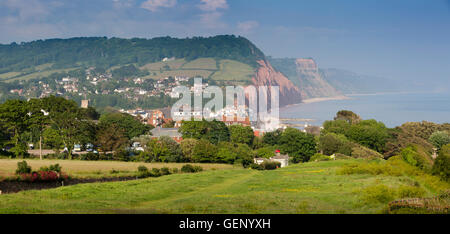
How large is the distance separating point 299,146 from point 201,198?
41544 millimetres

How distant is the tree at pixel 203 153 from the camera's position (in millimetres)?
48966

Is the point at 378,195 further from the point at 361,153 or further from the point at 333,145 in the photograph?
the point at 333,145

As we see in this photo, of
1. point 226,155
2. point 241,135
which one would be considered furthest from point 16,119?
point 241,135

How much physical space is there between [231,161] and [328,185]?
29.2m

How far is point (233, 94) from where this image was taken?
185500mm

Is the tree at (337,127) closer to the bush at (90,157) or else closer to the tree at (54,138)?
the bush at (90,157)

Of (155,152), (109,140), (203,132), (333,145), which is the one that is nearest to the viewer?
(155,152)

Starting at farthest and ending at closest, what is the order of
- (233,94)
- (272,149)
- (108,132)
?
(233,94) → (272,149) → (108,132)

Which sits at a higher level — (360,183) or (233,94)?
(233,94)

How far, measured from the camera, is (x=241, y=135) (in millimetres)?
68500

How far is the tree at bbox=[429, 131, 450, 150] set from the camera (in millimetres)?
60338

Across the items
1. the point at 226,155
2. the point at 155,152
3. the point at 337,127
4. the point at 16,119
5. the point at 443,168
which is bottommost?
the point at 226,155
